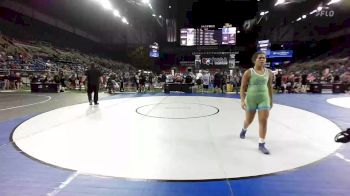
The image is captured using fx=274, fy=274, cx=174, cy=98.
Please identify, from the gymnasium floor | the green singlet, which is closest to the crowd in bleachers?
the gymnasium floor

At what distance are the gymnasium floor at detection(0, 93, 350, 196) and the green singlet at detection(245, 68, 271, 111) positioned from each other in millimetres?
812

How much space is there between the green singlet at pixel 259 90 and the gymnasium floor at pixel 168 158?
2.66 ft

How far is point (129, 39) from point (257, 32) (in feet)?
69.1

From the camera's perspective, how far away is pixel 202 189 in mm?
3211

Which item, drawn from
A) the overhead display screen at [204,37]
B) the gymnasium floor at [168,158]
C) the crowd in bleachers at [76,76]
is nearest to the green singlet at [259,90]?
the gymnasium floor at [168,158]

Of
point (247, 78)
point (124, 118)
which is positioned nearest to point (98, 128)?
point (124, 118)

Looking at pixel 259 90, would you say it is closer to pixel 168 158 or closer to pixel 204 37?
pixel 168 158

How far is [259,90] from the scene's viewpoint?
4602mm

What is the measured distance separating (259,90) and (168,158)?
6.19 feet

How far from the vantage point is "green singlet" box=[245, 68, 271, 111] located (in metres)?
4.57

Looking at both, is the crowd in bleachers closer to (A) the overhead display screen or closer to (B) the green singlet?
(A) the overhead display screen

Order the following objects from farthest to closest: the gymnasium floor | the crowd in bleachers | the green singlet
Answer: the crowd in bleachers → the green singlet → the gymnasium floor

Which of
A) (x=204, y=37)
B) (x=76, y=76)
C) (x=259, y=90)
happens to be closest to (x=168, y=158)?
(x=259, y=90)

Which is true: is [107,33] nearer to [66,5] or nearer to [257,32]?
[66,5]
